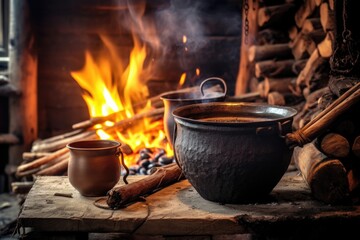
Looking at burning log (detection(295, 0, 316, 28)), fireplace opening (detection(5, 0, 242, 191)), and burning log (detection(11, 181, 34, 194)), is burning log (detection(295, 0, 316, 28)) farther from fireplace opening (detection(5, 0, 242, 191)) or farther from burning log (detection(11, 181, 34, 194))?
burning log (detection(11, 181, 34, 194))

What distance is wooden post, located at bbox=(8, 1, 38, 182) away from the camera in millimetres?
5008

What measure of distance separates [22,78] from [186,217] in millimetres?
3196

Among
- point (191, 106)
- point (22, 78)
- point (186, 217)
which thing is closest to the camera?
point (186, 217)

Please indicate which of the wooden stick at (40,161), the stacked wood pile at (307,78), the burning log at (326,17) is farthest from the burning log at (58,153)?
the burning log at (326,17)

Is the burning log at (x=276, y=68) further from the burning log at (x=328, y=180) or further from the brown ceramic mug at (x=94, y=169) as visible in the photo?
the brown ceramic mug at (x=94, y=169)

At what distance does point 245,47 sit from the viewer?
509 cm

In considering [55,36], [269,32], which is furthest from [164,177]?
[55,36]

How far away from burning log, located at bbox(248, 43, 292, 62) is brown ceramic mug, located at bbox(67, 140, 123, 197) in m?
2.36

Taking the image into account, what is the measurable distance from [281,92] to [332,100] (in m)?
1.82

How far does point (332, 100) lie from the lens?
279 cm

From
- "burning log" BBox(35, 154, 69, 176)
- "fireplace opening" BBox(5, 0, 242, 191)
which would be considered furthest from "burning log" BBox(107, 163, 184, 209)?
"fireplace opening" BBox(5, 0, 242, 191)

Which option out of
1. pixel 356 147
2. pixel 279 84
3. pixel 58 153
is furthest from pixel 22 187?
pixel 356 147

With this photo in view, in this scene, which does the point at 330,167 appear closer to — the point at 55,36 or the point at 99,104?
the point at 99,104

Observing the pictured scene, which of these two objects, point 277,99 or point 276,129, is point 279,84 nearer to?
point 277,99
